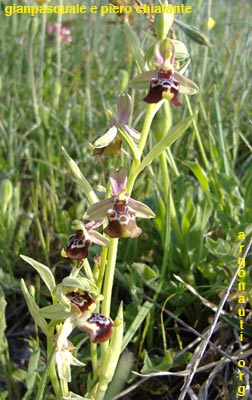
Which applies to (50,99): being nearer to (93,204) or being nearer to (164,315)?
(164,315)

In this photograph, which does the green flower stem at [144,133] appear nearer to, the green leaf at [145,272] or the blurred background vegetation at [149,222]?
the blurred background vegetation at [149,222]

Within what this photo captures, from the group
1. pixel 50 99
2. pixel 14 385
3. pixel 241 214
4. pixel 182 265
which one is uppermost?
pixel 50 99

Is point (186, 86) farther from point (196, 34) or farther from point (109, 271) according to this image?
point (196, 34)

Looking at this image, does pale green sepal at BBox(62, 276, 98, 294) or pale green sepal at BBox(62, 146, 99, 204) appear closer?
pale green sepal at BBox(62, 276, 98, 294)

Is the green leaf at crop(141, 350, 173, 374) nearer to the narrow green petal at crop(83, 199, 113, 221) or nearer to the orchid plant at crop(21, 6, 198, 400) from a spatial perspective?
the orchid plant at crop(21, 6, 198, 400)

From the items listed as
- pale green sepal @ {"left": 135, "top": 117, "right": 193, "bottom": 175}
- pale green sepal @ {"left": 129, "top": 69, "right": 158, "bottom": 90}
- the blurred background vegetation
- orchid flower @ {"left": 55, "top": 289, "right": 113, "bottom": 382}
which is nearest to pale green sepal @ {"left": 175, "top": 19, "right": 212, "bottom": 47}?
the blurred background vegetation

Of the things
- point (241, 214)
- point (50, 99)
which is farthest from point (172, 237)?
point (50, 99)

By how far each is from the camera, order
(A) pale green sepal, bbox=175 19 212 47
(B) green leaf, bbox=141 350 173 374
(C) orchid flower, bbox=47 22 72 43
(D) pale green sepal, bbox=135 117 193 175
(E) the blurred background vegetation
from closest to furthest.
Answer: (D) pale green sepal, bbox=135 117 193 175
(B) green leaf, bbox=141 350 173 374
(E) the blurred background vegetation
(A) pale green sepal, bbox=175 19 212 47
(C) orchid flower, bbox=47 22 72 43
